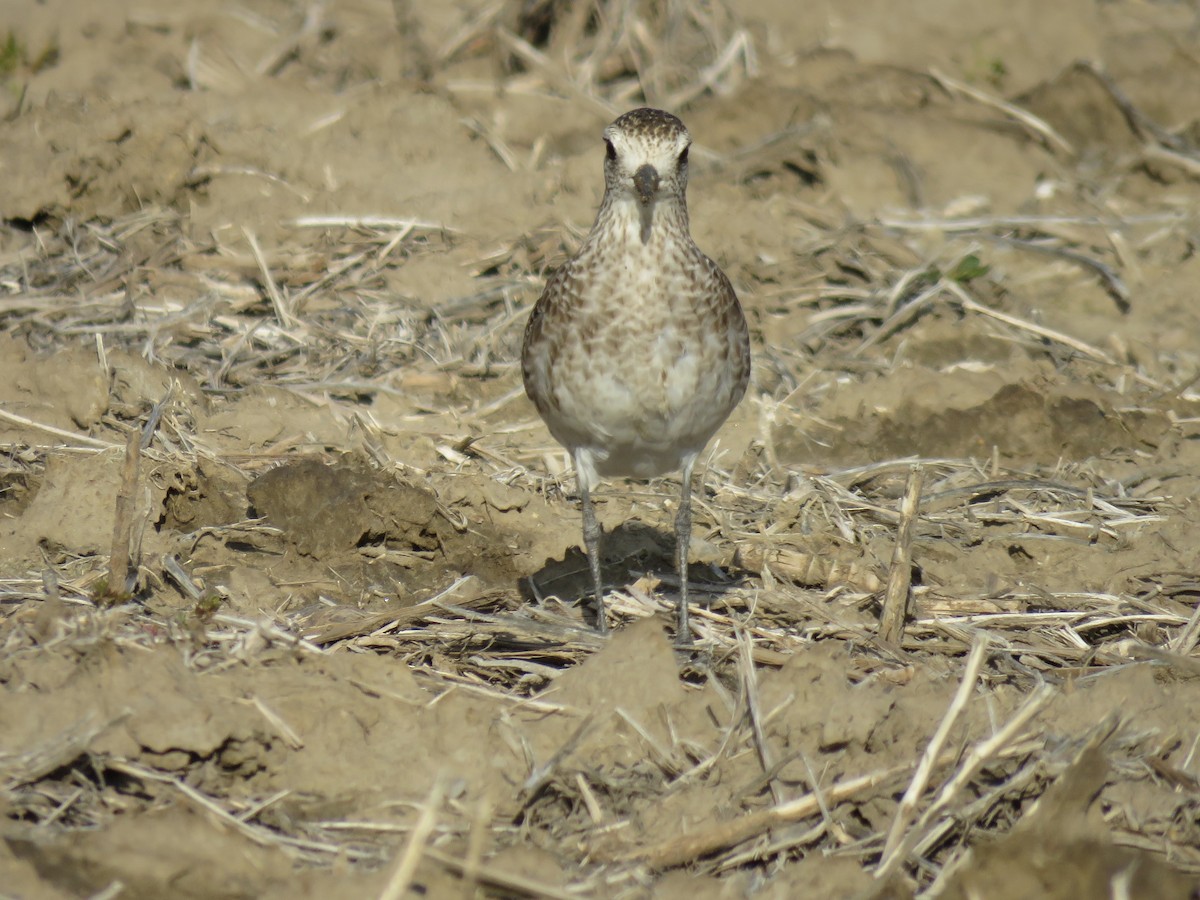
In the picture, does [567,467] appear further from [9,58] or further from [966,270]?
[9,58]

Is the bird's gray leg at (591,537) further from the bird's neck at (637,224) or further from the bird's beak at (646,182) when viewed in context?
the bird's beak at (646,182)

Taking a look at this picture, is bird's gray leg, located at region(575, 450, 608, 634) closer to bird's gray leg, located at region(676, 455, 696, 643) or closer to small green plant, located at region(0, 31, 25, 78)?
bird's gray leg, located at region(676, 455, 696, 643)

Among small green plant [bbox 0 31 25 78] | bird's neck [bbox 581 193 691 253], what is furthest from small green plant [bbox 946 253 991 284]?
small green plant [bbox 0 31 25 78]

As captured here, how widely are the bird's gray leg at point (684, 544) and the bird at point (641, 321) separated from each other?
0.02 m

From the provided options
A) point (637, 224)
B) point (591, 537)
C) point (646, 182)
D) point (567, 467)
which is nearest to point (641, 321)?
point (637, 224)

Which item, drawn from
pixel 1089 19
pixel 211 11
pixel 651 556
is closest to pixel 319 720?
pixel 651 556

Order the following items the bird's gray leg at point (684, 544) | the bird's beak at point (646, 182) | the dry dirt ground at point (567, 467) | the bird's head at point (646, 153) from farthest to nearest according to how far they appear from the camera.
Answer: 1. the bird's gray leg at point (684, 544)
2. the bird's head at point (646, 153)
3. the bird's beak at point (646, 182)
4. the dry dirt ground at point (567, 467)

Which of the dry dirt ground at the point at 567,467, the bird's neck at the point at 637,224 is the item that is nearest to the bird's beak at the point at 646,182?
the bird's neck at the point at 637,224

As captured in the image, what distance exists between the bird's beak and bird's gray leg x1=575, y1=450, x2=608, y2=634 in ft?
4.13

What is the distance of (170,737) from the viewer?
15.0 feet

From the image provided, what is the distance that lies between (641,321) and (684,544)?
3.74 ft

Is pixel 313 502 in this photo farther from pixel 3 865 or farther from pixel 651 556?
pixel 3 865

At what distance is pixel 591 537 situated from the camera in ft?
21.1

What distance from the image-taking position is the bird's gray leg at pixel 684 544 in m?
6.17
